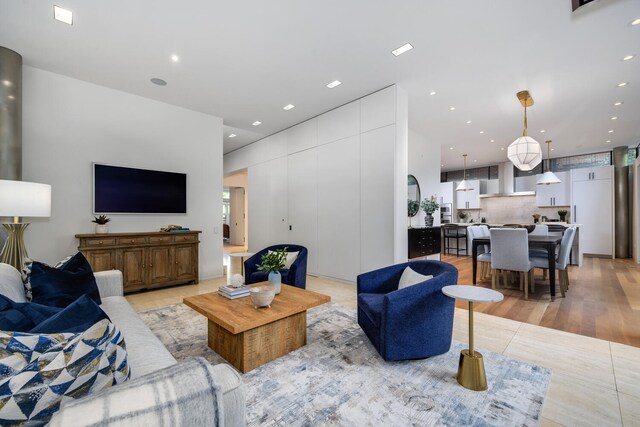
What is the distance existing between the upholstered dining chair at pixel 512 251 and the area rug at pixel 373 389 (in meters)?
2.18

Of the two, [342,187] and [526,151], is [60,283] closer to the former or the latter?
[342,187]

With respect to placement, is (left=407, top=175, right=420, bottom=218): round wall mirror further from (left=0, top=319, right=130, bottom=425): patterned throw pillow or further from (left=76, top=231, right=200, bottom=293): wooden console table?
(left=0, top=319, right=130, bottom=425): patterned throw pillow

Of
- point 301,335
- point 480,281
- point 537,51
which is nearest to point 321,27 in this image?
point 537,51

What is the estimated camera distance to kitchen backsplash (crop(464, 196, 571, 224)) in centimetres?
873

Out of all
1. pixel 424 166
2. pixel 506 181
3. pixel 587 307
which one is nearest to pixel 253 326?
pixel 587 307

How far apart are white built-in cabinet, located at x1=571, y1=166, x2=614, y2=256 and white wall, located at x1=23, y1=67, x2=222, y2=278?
953 cm

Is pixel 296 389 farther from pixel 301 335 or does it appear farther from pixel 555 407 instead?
pixel 555 407

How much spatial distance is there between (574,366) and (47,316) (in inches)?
132

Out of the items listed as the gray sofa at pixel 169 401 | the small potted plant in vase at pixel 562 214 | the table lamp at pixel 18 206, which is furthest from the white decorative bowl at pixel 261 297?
the small potted plant in vase at pixel 562 214

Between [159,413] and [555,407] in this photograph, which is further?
[555,407]

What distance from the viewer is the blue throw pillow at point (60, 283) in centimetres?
169

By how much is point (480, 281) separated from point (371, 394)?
3997 mm

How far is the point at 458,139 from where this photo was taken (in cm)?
723

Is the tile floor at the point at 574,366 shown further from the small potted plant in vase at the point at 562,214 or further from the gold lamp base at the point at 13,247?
the small potted plant in vase at the point at 562,214
